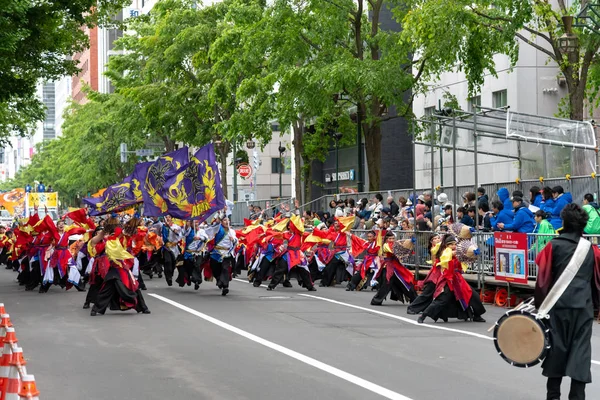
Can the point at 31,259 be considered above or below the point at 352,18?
below

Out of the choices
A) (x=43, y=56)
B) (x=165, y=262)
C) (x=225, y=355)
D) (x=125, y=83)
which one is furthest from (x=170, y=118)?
(x=225, y=355)

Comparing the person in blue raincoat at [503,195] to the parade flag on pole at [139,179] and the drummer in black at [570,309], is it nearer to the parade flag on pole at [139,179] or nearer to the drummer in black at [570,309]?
the parade flag on pole at [139,179]

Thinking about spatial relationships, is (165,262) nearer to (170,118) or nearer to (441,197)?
(441,197)

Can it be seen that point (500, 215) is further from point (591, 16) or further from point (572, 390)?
point (572, 390)

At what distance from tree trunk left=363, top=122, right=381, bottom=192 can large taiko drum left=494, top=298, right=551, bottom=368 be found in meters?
22.7

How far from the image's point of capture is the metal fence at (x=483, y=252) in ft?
57.1

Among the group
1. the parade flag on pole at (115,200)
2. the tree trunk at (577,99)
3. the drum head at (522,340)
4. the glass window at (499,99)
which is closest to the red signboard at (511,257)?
the tree trunk at (577,99)

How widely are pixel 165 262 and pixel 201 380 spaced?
13907 mm

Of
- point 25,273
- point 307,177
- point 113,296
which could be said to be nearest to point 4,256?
point 307,177

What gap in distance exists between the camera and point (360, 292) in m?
22.0

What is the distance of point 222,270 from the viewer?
67.5 feet

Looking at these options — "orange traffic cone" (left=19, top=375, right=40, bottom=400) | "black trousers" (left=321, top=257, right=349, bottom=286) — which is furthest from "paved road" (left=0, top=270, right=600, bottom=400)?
"black trousers" (left=321, top=257, right=349, bottom=286)

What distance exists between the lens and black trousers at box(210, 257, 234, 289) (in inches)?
806

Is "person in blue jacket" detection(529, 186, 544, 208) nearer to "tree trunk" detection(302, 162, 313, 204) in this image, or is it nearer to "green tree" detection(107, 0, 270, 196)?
"green tree" detection(107, 0, 270, 196)
